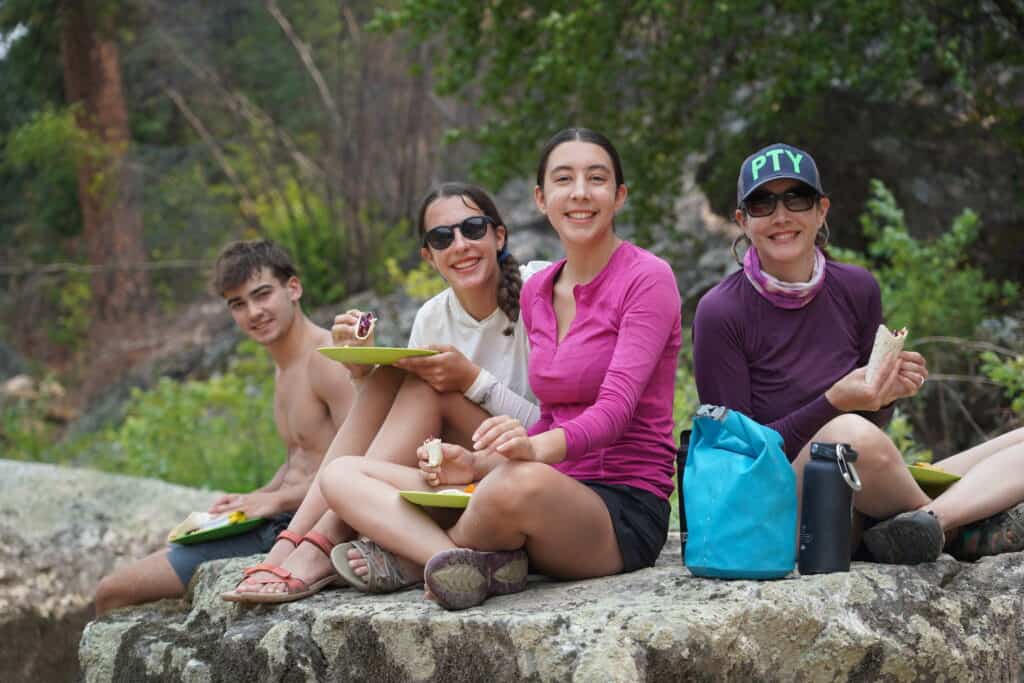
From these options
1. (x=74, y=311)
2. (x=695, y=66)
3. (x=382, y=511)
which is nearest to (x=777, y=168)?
(x=382, y=511)

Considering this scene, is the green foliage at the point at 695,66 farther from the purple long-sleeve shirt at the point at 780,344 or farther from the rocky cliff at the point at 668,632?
the rocky cliff at the point at 668,632

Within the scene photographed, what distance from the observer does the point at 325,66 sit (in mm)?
13039

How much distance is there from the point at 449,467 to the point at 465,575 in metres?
0.43

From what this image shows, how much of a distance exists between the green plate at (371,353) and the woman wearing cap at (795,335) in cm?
76

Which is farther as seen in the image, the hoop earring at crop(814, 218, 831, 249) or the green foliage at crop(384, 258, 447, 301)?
the green foliage at crop(384, 258, 447, 301)

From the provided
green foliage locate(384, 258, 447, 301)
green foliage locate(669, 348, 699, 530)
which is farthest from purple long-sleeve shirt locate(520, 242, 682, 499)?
green foliage locate(384, 258, 447, 301)

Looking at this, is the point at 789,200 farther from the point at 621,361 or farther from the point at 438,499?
the point at 438,499

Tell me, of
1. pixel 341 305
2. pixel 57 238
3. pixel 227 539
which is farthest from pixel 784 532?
pixel 57 238

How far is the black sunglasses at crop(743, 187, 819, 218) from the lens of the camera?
10.1 ft

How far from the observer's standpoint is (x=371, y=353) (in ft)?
10.4

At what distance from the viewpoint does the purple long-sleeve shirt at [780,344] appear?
3064mm

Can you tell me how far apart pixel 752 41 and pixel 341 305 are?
487 centimetres

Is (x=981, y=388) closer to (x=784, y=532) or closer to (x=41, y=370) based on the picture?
(x=784, y=532)

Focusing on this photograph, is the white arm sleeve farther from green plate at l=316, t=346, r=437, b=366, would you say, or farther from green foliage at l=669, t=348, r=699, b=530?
green foliage at l=669, t=348, r=699, b=530
